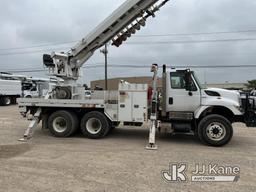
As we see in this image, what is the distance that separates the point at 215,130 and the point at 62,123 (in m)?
5.37

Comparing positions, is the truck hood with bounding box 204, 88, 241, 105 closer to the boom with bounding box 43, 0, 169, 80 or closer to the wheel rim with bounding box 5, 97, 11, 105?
the boom with bounding box 43, 0, 169, 80

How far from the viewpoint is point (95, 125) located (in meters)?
10.1

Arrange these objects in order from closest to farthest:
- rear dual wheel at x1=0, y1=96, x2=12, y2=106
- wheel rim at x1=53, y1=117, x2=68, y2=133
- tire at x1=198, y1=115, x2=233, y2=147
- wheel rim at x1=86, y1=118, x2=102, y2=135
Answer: tire at x1=198, y1=115, x2=233, y2=147 → wheel rim at x1=86, y1=118, x2=102, y2=135 → wheel rim at x1=53, y1=117, x2=68, y2=133 → rear dual wheel at x1=0, y1=96, x2=12, y2=106

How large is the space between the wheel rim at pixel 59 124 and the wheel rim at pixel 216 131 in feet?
16.5

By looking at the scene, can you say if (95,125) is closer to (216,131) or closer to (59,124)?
(59,124)

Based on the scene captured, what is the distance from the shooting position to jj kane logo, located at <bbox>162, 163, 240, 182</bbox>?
5.69m

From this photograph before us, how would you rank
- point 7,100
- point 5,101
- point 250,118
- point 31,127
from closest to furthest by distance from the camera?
1. point 250,118
2. point 31,127
3. point 5,101
4. point 7,100

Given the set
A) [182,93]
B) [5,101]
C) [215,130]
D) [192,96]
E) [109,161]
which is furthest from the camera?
[5,101]

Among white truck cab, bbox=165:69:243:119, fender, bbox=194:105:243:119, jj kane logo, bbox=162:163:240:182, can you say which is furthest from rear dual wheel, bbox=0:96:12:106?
jj kane logo, bbox=162:163:240:182

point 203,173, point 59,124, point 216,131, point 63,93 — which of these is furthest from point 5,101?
point 203,173

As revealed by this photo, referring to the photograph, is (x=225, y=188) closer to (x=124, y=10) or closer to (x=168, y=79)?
(x=168, y=79)

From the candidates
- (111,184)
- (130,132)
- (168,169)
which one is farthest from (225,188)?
(130,132)

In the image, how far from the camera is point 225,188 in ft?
16.9

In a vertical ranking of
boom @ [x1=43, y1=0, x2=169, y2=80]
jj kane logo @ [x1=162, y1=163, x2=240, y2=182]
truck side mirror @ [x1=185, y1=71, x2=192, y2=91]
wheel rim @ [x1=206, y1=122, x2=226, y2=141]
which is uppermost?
boom @ [x1=43, y1=0, x2=169, y2=80]
